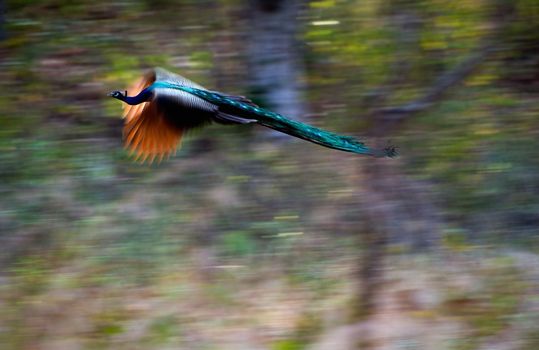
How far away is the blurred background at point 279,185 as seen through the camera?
620 centimetres

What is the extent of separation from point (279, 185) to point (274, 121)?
230 centimetres

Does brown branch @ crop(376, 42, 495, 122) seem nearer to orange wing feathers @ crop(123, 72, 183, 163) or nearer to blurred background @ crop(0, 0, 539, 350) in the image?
blurred background @ crop(0, 0, 539, 350)

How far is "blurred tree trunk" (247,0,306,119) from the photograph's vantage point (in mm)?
7039

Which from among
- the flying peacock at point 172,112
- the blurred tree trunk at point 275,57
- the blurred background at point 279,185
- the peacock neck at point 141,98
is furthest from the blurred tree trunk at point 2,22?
the peacock neck at point 141,98

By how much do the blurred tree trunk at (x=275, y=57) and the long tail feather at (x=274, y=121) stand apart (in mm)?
2306

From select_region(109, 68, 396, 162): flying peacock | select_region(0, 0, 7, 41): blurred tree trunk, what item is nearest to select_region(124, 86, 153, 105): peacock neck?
select_region(109, 68, 396, 162): flying peacock

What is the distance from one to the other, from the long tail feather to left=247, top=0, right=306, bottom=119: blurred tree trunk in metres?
2.31

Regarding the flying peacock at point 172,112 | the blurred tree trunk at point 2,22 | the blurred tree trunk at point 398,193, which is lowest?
the blurred tree trunk at point 398,193

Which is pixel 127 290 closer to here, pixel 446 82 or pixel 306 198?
pixel 306 198

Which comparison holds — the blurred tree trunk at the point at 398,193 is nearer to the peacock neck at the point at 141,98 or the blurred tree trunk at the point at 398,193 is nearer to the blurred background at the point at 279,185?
the blurred background at the point at 279,185

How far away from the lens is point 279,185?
6.84 m

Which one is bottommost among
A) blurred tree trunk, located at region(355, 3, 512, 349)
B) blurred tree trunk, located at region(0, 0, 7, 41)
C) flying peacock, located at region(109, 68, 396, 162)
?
blurred tree trunk, located at region(355, 3, 512, 349)

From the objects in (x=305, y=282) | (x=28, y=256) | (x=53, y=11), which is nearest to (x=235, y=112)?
(x=305, y=282)

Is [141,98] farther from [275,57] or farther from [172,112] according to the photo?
[275,57]
